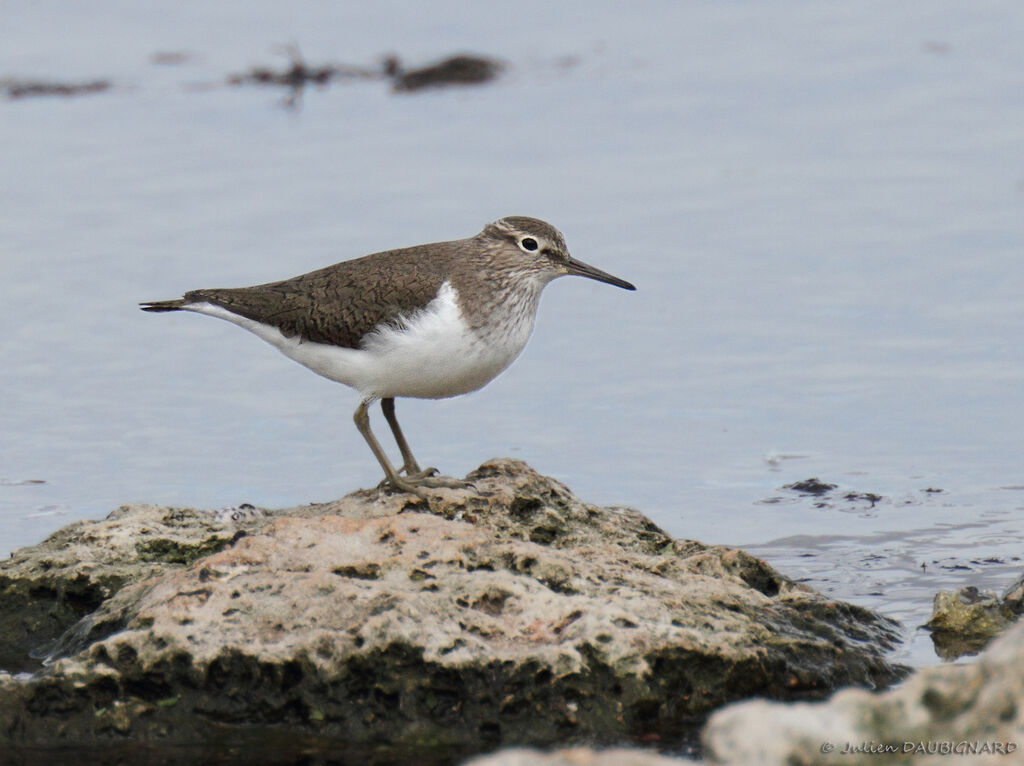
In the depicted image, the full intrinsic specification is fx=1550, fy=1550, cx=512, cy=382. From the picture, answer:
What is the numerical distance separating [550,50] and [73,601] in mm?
12366

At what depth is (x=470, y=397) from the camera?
1096cm

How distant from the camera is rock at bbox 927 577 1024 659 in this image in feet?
22.9

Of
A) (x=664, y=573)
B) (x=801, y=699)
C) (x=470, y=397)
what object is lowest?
(x=801, y=699)

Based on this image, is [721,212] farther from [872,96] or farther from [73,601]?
[73,601]

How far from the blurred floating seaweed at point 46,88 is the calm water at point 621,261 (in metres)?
0.28

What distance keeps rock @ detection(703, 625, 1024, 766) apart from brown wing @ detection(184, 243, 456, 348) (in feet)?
12.8

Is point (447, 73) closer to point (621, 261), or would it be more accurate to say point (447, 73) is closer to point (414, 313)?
point (621, 261)

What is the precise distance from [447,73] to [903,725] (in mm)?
14045

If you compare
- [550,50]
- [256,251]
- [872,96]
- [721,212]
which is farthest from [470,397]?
[550,50]

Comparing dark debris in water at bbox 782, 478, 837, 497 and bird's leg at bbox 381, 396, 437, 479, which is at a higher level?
bird's leg at bbox 381, 396, 437, 479

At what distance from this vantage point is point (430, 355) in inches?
295

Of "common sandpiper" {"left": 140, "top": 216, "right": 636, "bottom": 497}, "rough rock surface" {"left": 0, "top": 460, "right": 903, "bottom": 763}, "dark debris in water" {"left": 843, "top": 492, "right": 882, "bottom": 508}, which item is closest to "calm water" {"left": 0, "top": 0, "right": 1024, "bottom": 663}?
"dark debris in water" {"left": 843, "top": 492, "right": 882, "bottom": 508}

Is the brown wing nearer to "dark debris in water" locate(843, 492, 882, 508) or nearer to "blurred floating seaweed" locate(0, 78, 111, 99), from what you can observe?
"dark debris in water" locate(843, 492, 882, 508)

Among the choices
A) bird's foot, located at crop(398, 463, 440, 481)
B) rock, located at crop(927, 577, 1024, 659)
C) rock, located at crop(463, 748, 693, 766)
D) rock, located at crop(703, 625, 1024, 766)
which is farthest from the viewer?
bird's foot, located at crop(398, 463, 440, 481)
